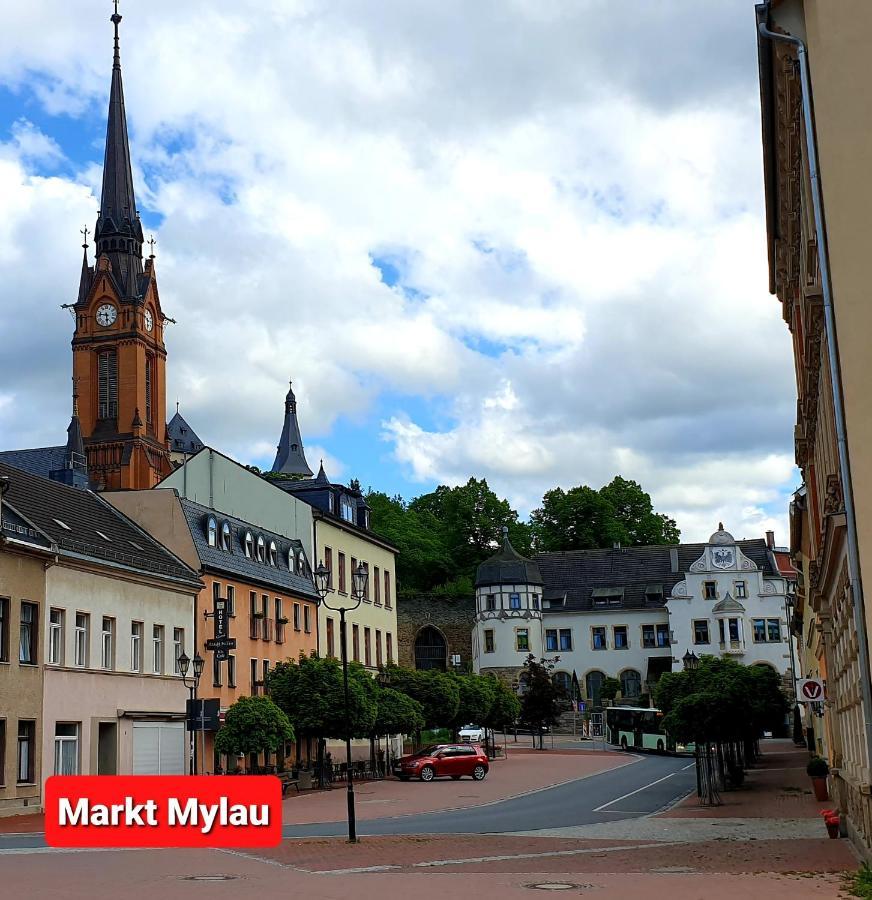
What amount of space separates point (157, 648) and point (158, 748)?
11.3 feet

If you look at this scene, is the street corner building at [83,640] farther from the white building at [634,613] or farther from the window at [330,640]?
the white building at [634,613]

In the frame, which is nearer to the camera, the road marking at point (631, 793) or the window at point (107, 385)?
the road marking at point (631, 793)

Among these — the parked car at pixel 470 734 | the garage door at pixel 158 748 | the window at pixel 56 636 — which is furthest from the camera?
the parked car at pixel 470 734

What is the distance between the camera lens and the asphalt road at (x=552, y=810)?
2790 cm

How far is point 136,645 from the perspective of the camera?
4050 centimetres

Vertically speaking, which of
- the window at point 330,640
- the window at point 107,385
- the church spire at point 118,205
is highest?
the church spire at point 118,205

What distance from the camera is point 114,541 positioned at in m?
41.6

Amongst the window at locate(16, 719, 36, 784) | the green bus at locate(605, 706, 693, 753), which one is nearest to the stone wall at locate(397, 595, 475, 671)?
the green bus at locate(605, 706, 693, 753)

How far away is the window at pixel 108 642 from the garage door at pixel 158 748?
7.69 feet

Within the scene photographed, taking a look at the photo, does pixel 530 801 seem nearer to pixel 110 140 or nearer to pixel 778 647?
pixel 778 647

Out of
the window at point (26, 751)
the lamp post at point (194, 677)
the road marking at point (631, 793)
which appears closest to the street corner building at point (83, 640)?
the window at point (26, 751)

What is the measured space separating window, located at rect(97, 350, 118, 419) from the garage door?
2727 inches

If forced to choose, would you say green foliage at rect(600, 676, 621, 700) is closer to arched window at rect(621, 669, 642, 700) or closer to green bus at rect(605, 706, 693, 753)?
arched window at rect(621, 669, 642, 700)

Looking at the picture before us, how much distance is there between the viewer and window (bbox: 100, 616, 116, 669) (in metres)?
38.2
